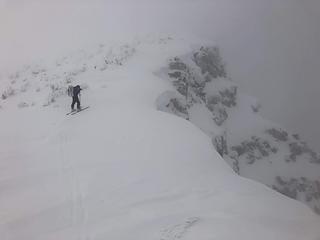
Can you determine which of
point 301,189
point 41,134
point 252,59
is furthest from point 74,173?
point 252,59

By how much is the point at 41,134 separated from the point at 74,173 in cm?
287

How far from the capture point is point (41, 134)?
33.7 feet

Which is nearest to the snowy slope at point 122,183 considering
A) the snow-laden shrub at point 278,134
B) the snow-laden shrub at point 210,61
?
the snow-laden shrub at point 210,61

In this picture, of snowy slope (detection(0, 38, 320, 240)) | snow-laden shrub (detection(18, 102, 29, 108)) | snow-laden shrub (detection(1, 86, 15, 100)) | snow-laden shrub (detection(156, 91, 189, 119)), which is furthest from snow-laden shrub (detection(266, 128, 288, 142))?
snow-laden shrub (detection(18, 102, 29, 108))

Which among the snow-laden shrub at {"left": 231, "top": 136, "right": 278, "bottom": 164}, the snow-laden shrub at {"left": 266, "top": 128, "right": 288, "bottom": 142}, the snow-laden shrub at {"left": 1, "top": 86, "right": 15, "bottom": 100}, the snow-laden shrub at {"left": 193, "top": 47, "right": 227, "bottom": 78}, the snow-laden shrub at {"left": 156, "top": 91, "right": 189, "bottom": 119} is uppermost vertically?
the snow-laden shrub at {"left": 193, "top": 47, "right": 227, "bottom": 78}

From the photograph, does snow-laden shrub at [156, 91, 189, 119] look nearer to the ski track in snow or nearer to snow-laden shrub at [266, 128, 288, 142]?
the ski track in snow

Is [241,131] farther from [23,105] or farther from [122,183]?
[122,183]

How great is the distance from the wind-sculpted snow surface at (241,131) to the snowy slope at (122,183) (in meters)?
5.52

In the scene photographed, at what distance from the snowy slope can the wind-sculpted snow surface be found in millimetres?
5523

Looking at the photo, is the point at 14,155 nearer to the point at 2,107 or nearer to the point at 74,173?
the point at 74,173

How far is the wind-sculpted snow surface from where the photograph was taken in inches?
729

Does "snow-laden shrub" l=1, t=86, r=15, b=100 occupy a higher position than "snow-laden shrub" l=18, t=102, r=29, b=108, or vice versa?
"snow-laden shrub" l=1, t=86, r=15, b=100

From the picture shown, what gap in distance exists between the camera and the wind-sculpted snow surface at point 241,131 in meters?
18.5

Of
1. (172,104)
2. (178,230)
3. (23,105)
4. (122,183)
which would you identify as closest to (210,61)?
(172,104)
